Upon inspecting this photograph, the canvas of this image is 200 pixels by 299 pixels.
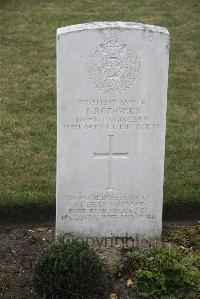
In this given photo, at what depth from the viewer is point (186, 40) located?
13188mm

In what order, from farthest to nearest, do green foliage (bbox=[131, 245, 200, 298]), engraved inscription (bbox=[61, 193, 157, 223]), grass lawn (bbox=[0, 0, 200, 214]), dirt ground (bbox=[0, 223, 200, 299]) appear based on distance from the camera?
grass lawn (bbox=[0, 0, 200, 214]), engraved inscription (bbox=[61, 193, 157, 223]), dirt ground (bbox=[0, 223, 200, 299]), green foliage (bbox=[131, 245, 200, 298])

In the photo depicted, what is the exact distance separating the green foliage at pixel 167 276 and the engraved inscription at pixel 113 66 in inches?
59.1

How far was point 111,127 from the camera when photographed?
228 inches

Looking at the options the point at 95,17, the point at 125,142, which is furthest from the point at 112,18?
the point at 125,142

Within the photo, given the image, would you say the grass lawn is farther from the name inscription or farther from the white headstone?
the name inscription

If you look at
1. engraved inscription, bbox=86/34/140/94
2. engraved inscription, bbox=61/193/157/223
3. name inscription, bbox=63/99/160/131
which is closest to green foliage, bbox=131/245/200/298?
engraved inscription, bbox=61/193/157/223

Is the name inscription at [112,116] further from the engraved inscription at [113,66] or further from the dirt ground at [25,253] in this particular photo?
the dirt ground at [25,253]

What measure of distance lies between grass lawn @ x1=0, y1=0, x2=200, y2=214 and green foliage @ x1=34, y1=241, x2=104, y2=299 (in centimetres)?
165

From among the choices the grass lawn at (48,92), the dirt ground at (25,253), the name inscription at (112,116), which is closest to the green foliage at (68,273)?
the dirt ground at (25,253)

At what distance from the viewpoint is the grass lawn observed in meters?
7.31

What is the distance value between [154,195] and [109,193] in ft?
1.38

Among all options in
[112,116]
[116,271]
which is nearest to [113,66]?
[112,116]

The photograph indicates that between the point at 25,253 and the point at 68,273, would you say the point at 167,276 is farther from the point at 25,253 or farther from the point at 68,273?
the point at 25,253

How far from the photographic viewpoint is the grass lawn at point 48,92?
24.0 ft
